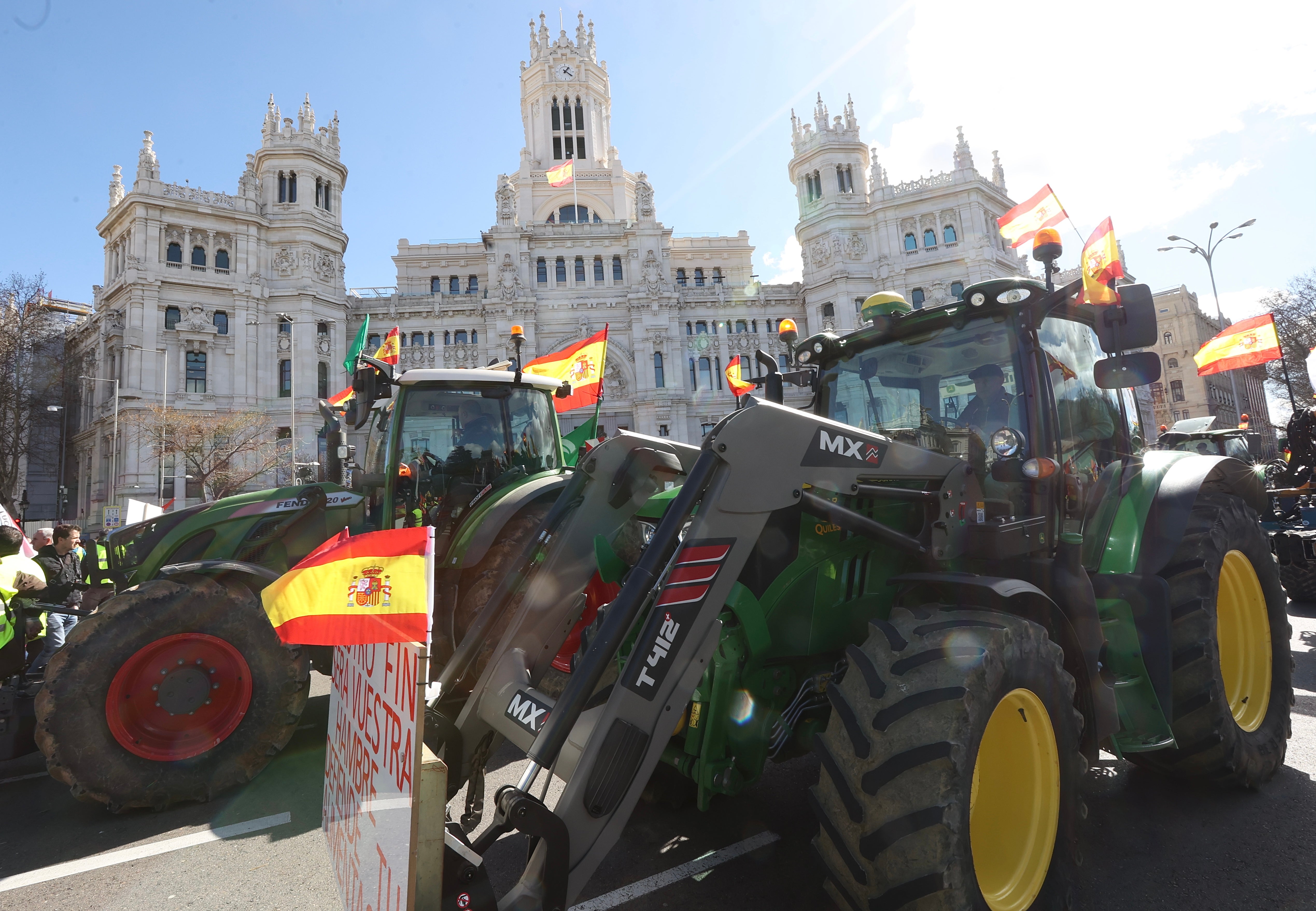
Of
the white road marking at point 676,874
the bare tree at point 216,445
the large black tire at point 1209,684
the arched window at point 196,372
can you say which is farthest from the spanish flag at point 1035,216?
the arched window at point 196,372

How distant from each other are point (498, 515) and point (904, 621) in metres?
3.69

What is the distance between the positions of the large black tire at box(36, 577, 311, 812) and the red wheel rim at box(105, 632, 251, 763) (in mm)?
32

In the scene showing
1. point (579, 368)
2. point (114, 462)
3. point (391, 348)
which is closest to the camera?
point (579, 368)

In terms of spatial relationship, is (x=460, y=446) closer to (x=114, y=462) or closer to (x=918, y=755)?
(x=918, y=755)

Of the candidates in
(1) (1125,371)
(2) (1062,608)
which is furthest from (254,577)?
(1) (1125,371)

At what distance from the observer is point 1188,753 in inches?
145

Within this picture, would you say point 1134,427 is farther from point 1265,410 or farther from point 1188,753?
point 1265,410

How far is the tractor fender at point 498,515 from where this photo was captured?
5.23m

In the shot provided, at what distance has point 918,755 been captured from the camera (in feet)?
7.30

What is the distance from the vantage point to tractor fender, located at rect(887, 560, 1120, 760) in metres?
2.69

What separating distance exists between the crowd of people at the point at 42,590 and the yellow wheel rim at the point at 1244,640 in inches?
304

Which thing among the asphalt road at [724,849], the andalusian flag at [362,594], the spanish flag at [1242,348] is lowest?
the asphalt road at [724,849]

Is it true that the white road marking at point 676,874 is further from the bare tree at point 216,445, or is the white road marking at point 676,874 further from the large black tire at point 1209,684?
the bare tree at point 216,445

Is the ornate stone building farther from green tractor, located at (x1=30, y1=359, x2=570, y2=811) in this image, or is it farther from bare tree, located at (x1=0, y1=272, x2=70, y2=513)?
green tractor, located at (x1=30, y1=359, x2=570, y2=811)
